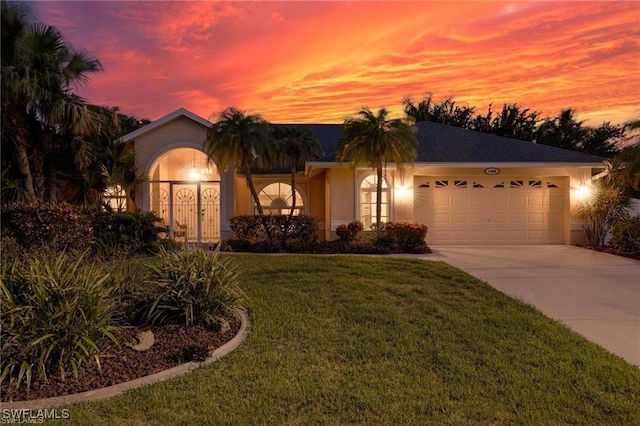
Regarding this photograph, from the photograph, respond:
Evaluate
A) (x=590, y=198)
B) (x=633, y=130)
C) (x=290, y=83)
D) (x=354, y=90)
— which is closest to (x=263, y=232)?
(x=290, y=83)

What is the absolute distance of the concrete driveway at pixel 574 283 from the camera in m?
5.93

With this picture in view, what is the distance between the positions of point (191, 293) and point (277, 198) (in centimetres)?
1249

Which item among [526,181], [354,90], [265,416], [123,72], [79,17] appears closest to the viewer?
[265,416]

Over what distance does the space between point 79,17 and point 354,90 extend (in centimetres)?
992

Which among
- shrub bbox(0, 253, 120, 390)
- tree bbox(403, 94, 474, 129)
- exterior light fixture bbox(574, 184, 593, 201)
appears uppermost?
tree bbox(403, 94, 474, 129)

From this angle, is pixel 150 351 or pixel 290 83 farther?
pixel 290 83

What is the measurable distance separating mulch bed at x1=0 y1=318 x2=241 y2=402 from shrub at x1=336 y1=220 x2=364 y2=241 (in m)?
7.94

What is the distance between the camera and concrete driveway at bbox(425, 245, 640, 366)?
5.93 meters

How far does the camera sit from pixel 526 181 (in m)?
15.4

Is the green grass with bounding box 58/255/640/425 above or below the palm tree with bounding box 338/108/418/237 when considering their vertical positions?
below

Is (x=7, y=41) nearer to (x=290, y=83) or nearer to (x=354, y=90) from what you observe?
(x=290, y=83)

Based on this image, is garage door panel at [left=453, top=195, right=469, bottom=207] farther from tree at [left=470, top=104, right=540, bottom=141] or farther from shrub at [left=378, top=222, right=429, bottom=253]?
tree at [left=470, top=104, right=540, bottom=141]

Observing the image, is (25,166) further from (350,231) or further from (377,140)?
(377,140)

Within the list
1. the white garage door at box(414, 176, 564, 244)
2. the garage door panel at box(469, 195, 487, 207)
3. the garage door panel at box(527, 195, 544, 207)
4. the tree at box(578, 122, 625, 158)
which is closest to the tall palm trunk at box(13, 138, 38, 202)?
the white garage door at box(414, 176, 564, 244)
